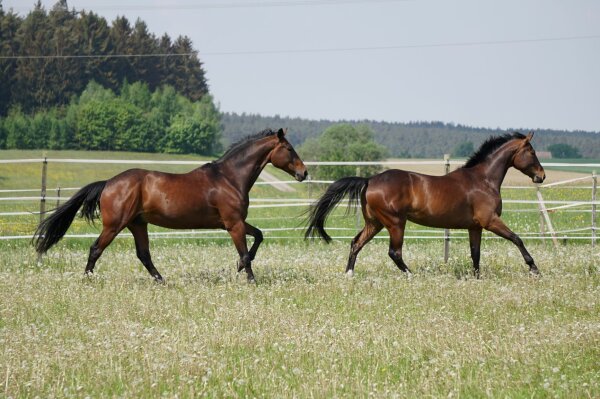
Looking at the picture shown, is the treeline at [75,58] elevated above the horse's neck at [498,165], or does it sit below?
above

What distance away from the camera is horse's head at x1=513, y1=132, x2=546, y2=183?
41.0 ft

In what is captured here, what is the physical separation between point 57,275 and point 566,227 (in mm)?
15596

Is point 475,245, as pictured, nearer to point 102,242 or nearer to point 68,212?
point 102,242

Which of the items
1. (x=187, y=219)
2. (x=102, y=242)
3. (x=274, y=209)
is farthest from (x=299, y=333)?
(x=274, y=209)

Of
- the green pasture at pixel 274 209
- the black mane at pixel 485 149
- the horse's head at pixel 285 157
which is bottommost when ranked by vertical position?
the green pasture at pixel 274 209

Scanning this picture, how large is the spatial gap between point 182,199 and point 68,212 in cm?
161

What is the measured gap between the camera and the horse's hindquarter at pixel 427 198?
11.7 meters

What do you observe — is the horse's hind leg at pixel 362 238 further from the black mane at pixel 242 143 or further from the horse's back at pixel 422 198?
the black mane at pixel 242 143

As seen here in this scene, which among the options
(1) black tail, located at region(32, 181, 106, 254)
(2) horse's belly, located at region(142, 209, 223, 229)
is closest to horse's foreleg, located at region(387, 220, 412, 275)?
(2) horse's belly, located at region(142, 209, 223, 229)

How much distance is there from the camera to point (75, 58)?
83500mm

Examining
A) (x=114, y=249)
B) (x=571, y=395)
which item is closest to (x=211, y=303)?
(x=571, y=395)

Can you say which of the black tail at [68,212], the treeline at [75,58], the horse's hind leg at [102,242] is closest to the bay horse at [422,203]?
the horse's hind leg at [102,242]

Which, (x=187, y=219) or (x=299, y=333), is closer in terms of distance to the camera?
(x=299, y=333)

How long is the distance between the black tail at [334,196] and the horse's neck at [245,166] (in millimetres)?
1086
